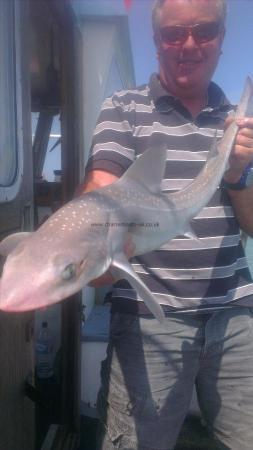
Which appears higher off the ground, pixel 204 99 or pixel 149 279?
pixel 204 99

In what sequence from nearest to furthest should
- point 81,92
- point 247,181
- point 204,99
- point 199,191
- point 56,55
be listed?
point 199,191 → point 247,181 → point 204,99 → point 81,92 → point 56,55

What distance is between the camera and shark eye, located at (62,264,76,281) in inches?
47.8

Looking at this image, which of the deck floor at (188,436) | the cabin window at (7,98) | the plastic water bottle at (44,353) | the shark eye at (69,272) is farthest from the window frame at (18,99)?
the plastic water bottle at (44,353)

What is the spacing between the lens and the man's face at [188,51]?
85.6 inches

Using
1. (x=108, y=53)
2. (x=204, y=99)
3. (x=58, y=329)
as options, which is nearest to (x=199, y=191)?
(x=204, y=99)

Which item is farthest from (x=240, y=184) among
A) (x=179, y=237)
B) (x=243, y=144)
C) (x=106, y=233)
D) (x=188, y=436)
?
(x=188, y=436)

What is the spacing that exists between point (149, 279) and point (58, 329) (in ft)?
9.90

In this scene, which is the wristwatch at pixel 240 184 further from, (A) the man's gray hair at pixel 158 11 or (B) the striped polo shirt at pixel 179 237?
(A) the man's gray hair at pixel 158 11

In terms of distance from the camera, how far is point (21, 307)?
3.57ft

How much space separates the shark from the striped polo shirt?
0.13 meters

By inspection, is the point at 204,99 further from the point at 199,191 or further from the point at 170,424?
the point at 170,424

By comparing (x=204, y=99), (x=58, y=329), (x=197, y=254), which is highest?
(x=204, y=99)

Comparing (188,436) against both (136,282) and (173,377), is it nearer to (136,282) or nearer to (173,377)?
(173,377)

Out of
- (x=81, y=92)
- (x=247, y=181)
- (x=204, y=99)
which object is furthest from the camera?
(x=81, y=92)
